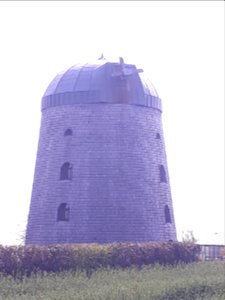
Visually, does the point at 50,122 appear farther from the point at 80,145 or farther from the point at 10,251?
the point at 10,251

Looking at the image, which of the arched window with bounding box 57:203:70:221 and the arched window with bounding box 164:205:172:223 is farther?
the arched window with bounding box 164:205:172:223

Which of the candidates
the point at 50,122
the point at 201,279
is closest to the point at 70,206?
the point at 50,122

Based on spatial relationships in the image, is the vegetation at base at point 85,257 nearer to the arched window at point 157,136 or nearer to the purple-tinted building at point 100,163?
the purple-tinted building at point 100,163

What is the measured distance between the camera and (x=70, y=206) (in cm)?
2678

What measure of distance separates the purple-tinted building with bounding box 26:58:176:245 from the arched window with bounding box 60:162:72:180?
0.04 meters

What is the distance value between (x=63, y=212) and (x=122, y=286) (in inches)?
473

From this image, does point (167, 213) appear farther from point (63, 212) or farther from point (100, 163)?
point (63, 212)

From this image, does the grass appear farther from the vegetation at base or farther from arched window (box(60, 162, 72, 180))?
arched window (box(60, 162, 72, 180))

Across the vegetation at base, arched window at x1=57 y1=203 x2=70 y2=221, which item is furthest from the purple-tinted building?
the vegetation at base

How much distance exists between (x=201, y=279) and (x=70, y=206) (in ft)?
31.2

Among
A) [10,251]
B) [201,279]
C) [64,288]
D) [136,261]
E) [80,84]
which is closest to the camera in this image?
[64,288]

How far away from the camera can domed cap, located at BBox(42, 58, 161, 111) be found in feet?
91.5

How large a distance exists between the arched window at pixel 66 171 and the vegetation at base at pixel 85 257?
4.80m

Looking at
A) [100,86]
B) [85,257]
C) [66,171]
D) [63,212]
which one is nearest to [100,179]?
[66,171]
